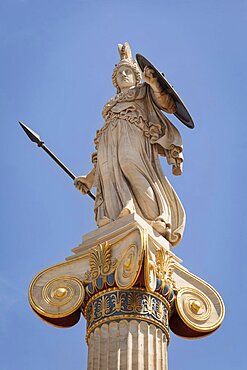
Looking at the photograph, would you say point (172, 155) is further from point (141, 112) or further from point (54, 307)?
point (54, 307)

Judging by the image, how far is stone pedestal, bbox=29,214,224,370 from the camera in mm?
17422

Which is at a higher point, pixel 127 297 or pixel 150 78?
pixel 150 78

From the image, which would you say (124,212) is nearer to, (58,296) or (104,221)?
(104,221)

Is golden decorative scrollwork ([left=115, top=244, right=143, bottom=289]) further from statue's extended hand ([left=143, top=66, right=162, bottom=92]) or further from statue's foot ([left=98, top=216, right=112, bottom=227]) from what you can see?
statue's extended hand ([left=143, top=66, right=162, bottom=92])

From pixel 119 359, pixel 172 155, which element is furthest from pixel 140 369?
pixel 172 155

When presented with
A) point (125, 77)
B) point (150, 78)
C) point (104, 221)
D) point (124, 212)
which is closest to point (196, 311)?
point (124, 212)

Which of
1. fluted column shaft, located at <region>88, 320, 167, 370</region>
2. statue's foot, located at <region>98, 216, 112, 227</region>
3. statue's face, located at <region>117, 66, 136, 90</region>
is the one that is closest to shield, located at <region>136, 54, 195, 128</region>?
statue's face, located at <region>117, 66, 136, 90</region>

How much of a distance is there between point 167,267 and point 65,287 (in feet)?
5.97

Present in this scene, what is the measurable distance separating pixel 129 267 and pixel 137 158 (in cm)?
307

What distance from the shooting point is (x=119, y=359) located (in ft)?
56.0

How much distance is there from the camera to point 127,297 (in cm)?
1792

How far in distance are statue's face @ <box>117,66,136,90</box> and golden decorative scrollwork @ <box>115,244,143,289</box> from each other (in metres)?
4.97

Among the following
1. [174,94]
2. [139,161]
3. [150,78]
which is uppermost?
[150,78]

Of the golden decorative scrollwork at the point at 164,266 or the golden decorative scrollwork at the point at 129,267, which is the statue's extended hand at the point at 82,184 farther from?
the golden decorative scrollwork at the point at 129,267
